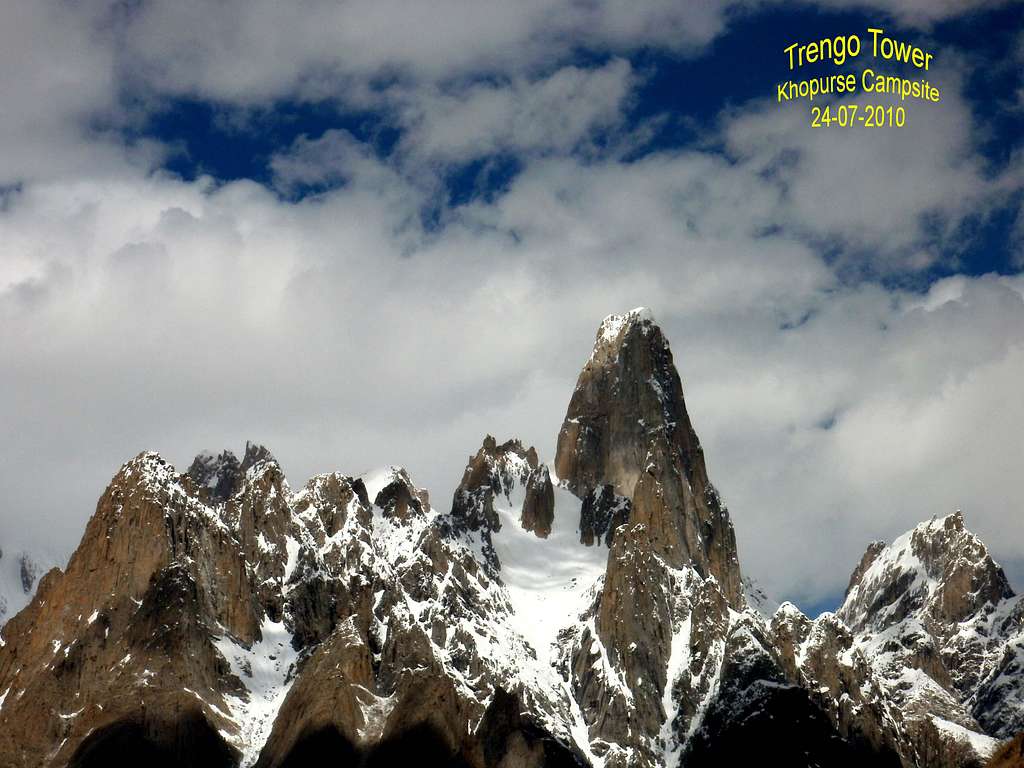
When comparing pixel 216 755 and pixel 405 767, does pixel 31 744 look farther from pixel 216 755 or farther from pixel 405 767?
pixel 405 767

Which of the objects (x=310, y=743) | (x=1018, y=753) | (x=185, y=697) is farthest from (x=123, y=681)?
(x=1018, y=753)

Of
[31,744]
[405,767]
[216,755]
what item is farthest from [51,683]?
[405,767]

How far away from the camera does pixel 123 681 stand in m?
198

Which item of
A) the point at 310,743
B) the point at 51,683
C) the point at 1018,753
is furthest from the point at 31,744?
the point at 1018,753

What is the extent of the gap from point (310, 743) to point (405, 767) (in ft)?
37.8

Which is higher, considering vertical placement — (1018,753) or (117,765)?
(117,765)

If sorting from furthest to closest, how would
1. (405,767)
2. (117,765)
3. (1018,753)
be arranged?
(405,767) → (117,765) → (1018,753)

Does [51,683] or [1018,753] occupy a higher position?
[51,683]

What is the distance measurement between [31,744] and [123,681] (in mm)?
12250

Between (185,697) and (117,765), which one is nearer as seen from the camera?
(117,765)

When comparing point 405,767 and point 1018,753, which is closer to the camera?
point 1018,753

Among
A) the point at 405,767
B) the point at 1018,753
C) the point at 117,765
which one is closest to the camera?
the point at 1018,753

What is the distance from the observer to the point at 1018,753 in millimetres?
46594

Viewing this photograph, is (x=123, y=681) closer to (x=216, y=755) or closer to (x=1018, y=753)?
(x=216, y=755)
